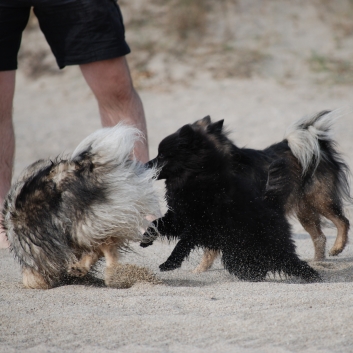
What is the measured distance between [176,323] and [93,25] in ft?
8.46

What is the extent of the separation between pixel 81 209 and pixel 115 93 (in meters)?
1.56

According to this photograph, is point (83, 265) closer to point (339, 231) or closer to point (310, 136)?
point (310, 136)

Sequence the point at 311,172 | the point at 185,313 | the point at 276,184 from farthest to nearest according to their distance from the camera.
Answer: the point at 311,172 < the point at 276,184 < the point at 185,313

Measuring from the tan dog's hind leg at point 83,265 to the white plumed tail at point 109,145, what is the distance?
1.94 feet

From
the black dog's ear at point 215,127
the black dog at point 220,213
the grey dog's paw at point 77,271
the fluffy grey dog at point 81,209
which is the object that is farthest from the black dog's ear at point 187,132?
the grey dog's paw at point 77,271

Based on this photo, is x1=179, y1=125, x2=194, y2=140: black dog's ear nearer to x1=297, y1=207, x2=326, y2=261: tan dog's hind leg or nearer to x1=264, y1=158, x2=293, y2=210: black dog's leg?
x1=264, y1=158, x2=293, y2=210: black dog's leg

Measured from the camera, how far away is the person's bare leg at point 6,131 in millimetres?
5125

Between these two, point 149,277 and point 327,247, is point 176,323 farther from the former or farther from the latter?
point 327,247

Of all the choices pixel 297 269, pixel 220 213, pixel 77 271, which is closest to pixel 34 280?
pixel 77 271

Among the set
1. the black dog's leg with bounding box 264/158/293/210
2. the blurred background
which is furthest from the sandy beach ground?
the blurred background

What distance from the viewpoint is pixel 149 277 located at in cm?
380

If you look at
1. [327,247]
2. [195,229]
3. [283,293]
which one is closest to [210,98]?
[327,247]

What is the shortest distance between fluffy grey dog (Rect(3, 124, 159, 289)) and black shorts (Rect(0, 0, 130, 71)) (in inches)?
47.4

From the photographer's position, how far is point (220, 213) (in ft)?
13.5
